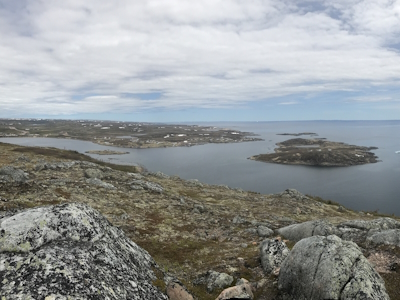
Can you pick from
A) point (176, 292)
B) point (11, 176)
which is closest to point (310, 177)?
point (11, 176)

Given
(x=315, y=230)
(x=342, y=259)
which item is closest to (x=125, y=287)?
(x=342, y=259)

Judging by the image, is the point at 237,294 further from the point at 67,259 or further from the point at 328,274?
the point at 67,259

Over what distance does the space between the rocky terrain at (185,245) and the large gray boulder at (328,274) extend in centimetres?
4

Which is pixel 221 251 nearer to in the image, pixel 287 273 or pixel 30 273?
pixel 287 273

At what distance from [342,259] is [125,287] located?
8970 millimetres

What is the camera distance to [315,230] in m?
20.9

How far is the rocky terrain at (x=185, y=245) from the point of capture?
8242 mm

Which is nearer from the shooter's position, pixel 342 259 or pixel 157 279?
pixel 157 279

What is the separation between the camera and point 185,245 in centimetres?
2244

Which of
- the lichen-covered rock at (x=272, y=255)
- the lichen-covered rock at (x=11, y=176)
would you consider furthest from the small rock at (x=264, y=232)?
the lichen-covered rock at (x=11, y=176)

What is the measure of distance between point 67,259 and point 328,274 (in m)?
9.97

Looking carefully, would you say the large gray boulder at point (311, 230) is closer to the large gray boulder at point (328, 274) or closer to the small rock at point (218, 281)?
the large gray boulder at point (328, 274)

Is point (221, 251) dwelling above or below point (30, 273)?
below

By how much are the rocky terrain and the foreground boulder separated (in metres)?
0.03
